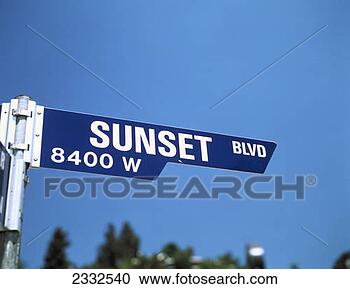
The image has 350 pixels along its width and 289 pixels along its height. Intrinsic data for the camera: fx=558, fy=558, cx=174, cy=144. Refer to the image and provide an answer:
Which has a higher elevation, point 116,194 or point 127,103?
point 127,103

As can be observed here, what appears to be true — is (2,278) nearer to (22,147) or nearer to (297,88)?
(22,147)

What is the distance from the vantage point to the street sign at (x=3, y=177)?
746 mm

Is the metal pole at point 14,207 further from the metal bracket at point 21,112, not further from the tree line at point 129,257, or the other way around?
the tree line at point 129,257

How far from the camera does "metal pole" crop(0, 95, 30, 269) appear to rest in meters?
0.77

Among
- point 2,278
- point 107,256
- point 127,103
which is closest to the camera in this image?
point 2,278

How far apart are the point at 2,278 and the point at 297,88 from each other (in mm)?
706

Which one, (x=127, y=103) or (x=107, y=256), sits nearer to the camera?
(x=107, y=256)

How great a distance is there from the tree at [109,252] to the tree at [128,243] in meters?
0.01

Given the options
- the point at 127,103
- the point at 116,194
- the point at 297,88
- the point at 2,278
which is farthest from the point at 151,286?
the point at 297,88

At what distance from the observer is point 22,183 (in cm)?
80

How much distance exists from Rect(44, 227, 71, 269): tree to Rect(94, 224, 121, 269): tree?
6 centimetres
